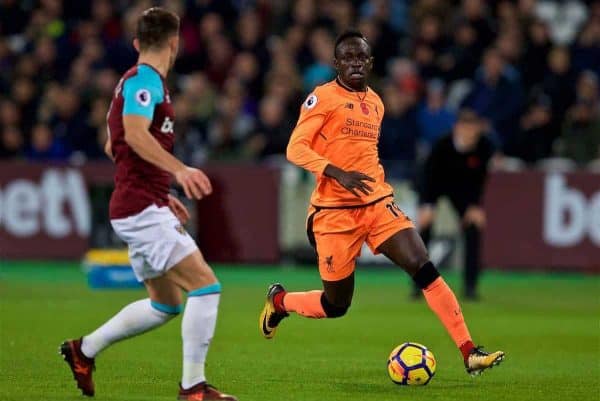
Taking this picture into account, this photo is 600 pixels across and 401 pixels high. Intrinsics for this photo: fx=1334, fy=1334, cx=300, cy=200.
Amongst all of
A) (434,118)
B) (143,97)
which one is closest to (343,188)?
(143,97)

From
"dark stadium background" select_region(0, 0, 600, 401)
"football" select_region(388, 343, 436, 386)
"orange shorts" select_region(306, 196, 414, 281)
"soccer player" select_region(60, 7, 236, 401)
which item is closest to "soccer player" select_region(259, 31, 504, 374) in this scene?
"orange shorts" select_region(306, 196, 414, 281)

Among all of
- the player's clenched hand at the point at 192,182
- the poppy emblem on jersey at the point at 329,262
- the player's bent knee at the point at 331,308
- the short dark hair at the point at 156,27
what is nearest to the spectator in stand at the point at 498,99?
the player's bent knee at the point at 331,308

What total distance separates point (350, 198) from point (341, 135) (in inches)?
18.0

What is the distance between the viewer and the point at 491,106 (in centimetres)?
1959

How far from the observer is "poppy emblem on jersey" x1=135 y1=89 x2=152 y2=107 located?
7.64m

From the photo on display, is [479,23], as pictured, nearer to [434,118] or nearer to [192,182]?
[434,118]

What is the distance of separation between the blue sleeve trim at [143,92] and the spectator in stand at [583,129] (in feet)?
40.7

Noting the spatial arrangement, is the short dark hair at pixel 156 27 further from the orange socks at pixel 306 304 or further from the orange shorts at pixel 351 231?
the orange socks at pixel 306 304

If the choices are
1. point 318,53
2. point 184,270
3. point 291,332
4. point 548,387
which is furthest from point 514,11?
point 184,270

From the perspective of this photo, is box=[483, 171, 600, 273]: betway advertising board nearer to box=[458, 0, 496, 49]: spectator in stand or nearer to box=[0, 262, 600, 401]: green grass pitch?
box=[0, 262, 600, 401]: green grass pitch

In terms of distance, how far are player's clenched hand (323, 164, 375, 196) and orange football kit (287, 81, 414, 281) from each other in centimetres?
47

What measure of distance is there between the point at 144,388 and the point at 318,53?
1293 cm

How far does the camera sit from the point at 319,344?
11641mm

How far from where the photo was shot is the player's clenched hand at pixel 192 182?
7250 mm
